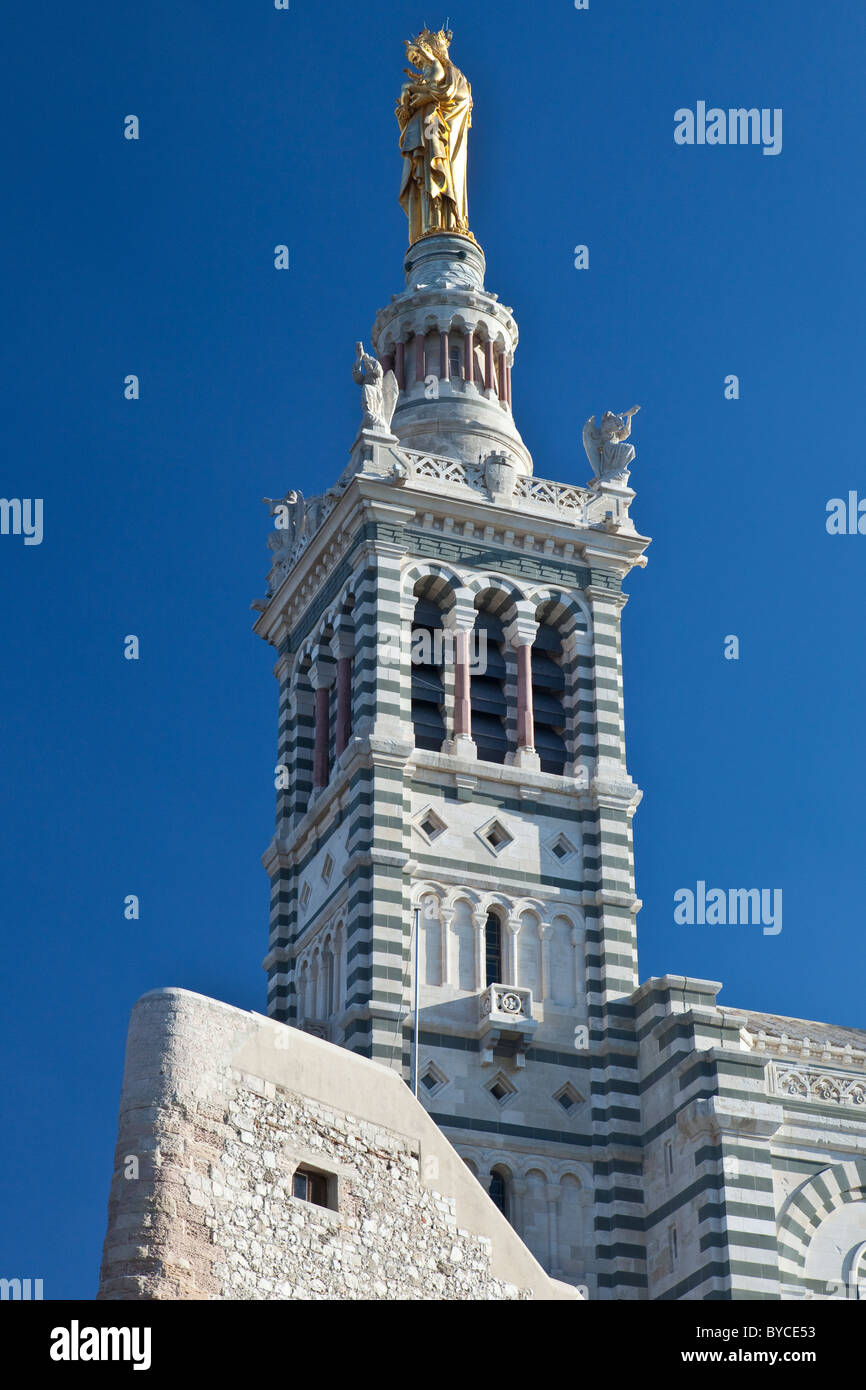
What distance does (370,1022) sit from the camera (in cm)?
4219

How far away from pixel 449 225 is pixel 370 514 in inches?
466

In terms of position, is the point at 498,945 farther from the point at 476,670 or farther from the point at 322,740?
the point at 322,740

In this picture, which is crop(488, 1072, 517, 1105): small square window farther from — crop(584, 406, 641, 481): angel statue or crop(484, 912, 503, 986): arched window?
crop(584, 406, 641, 481): angel statue

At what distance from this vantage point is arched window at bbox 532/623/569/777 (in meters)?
48.2

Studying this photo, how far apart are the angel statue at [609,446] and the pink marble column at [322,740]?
7584 mm

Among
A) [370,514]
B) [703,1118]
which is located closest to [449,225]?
[370,514]

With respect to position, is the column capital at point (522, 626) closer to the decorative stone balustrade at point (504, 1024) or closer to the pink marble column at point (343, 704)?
the pink marble column at point (343, 704)

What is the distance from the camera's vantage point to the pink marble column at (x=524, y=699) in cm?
4738

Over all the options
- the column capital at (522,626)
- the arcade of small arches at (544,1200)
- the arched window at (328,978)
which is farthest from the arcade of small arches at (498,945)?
the column capital at (522,626)

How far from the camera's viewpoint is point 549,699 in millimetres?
49094

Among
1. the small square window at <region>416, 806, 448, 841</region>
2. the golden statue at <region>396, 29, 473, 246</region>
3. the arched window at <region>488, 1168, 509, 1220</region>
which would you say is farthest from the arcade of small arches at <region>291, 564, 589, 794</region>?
the golden statue at <region>396, 29, 473, 246</region>

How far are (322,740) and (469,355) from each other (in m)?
10.2

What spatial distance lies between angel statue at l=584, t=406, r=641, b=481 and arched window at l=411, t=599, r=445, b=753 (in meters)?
5.49
